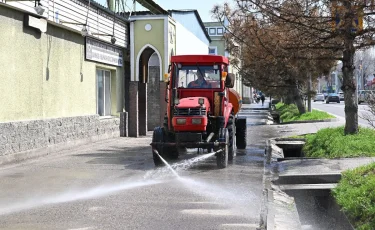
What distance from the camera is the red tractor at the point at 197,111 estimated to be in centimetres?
1210

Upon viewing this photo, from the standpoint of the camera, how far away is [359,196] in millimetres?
7527

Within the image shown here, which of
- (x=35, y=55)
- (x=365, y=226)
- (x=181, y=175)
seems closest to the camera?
(x=365, y=226)

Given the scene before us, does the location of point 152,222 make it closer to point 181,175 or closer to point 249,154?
point 181,175

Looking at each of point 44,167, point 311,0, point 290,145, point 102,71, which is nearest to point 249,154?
point 290,145

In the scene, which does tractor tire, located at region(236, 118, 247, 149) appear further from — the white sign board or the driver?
the white sign board

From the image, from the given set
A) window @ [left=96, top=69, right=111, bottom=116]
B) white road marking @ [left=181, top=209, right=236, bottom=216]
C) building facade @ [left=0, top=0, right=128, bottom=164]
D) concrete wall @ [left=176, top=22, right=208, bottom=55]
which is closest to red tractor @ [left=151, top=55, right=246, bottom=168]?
building facade @ [left=0, top=0, right=128, bottom=164]

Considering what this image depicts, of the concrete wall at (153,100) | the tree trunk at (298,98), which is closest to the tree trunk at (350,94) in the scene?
the concrete wall at (153,100)

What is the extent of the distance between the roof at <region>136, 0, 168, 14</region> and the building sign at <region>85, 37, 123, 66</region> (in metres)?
3.91

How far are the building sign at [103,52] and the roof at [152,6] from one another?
154 inches

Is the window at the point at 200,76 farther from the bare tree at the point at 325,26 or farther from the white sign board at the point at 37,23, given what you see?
the white sign board at the point at 37,23

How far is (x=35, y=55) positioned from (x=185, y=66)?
4252 mm

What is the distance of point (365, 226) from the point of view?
6.32 meters

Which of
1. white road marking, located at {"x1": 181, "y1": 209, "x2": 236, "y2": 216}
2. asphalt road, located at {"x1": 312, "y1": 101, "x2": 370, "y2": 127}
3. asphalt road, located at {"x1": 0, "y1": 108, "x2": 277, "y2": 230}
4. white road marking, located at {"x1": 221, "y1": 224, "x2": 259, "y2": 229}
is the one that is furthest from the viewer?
asphalt road, located at {"x1": 312, "y1": 101, "x2": 370, "y2": 127}

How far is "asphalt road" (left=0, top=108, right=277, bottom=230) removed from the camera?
698 centimetres
